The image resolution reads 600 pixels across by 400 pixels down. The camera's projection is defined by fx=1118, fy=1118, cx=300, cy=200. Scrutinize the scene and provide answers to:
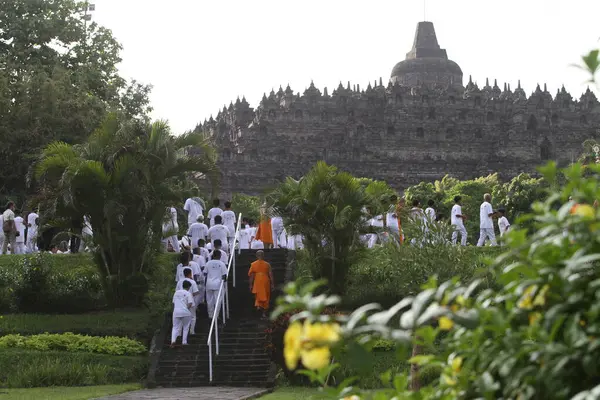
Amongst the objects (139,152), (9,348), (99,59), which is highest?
(99,59)

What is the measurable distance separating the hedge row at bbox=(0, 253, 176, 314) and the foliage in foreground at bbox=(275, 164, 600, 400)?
14.6 m

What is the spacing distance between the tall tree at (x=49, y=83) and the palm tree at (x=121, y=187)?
9463 mm

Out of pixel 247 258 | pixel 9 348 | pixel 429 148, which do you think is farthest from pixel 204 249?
pixel 429 148

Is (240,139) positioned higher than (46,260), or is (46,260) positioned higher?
(240,139)

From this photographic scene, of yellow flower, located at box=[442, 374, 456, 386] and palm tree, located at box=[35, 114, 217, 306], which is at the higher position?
palm tree, located at box=[35, 114, 217, 306]

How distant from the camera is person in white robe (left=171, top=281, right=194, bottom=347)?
55.7 feet

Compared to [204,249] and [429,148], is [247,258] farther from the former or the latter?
[429,148]

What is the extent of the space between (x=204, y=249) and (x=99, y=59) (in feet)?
59.0

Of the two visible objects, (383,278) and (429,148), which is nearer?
(383,278)

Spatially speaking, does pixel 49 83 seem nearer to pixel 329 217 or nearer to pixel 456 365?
pixel 329 217

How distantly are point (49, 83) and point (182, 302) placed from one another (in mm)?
15355

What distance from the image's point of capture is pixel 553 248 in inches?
170

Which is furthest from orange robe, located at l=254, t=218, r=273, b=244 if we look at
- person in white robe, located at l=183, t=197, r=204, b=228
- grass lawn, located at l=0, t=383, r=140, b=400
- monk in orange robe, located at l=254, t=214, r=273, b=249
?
grass lawn, located at l=0, t=383, r=140, b=400

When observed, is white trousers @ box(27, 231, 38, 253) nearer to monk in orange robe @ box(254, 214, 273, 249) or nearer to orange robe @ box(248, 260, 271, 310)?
monk in orange robe @ box(254, 214, 273, 249)
